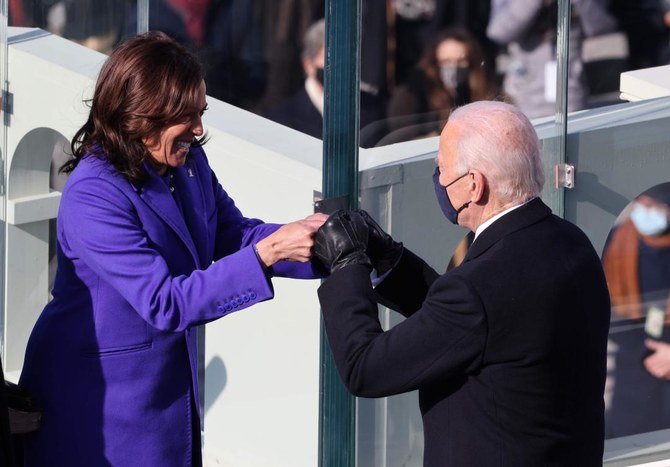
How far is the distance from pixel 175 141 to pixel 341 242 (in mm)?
419

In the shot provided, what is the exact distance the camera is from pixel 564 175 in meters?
4.09

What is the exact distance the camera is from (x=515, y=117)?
8.15ft

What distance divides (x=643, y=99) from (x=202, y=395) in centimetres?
176

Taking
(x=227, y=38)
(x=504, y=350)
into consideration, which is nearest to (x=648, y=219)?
(x=227, y=38)

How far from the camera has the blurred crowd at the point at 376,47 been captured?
12.1ft

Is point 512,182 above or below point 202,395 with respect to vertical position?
above

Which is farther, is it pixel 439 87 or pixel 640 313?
pixel 640 313

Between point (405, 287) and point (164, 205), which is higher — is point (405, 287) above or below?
below

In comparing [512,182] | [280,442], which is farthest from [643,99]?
[512,182]

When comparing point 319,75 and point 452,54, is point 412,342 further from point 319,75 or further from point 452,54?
point 452,54

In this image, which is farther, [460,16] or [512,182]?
[460,16]

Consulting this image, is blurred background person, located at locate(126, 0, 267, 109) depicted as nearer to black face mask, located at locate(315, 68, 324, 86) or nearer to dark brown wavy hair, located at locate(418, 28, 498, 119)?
black face mask, located at locate(315, 68, 324, 86)

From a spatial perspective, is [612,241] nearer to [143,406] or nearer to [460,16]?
[460,16]

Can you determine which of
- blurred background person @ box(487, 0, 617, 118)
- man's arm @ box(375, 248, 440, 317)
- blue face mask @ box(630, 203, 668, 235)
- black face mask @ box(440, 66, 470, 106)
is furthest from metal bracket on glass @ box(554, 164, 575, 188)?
man's arm @ box(375, 248, 440, 317)
